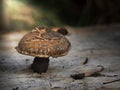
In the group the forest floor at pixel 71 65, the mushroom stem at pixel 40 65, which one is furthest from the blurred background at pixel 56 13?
the mushroom stem at pixel 40 65

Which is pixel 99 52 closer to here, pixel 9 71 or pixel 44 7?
pixel 9 71

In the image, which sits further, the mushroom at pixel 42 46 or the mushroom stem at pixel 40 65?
the mushroom stem at pixel 40 65

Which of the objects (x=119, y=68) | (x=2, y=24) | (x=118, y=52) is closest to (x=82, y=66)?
(x=119, y=68)

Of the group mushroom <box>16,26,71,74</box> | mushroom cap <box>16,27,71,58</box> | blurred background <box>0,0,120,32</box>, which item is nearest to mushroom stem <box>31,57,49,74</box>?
mushroom <box>16,26,71,74</box>

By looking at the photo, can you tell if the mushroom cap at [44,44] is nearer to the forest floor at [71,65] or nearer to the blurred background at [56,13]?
the forest floor at [71,65]

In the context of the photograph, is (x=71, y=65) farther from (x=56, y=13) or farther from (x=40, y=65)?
(x=56, y=13)

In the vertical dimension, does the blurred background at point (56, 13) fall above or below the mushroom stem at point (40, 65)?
above

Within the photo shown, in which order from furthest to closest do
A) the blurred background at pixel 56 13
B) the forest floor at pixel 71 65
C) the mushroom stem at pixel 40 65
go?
1. the blurred background at pixel 56 13
2. the mushroom stem at pixel 40 65
3. the forest floor at pixel 71 65
